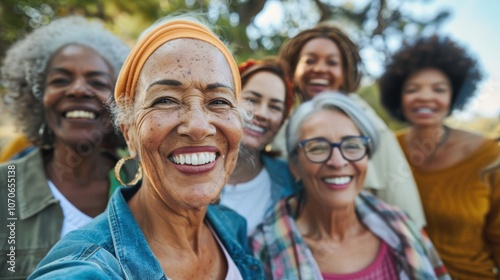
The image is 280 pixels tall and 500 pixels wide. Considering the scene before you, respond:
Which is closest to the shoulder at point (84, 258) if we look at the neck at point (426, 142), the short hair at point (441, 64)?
the neck at point (426, 142)

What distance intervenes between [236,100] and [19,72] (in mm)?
1843

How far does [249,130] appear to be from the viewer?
2.77 m

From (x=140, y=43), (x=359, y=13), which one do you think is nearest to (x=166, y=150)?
(x=140, y=43)

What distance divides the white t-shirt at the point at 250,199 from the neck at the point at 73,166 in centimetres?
83

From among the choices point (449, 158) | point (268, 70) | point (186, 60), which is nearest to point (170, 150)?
point (186, 60)

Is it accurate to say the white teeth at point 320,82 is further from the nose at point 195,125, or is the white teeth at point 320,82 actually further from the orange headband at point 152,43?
the nose at point 195,125

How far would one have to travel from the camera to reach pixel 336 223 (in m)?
2.52

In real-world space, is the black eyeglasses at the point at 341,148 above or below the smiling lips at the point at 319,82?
below

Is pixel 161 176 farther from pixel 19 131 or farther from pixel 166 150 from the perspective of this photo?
pixel 19 131

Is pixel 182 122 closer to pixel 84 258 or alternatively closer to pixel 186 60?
pixel 186 60

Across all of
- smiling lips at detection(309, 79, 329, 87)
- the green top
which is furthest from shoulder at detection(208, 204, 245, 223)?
smiling lips at detection(309, 79, 329, 87)

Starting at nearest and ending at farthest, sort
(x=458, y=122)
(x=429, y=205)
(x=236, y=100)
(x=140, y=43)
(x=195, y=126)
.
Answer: (x=195, y=126)
(x=140, y=43)
(x=236, y=100)
(x=429, y=205)
(x=458, y=122)

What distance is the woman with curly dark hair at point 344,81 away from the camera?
3.04 metres

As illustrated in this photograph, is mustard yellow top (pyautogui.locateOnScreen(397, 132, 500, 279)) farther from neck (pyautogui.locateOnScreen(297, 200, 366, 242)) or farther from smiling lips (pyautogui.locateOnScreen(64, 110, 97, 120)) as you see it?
smiling lips (pyautogui.locateOnScreen(64, 110, 97, 120))
